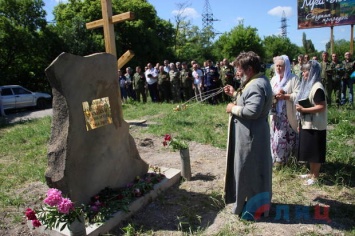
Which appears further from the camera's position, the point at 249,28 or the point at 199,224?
the point at 249,28

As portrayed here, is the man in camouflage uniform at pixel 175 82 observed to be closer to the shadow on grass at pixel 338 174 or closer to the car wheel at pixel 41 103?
the car wheel at pixel 41 103

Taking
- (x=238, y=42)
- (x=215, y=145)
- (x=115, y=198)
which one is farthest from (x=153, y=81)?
(x=238, y=42)

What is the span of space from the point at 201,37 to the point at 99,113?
141 feet

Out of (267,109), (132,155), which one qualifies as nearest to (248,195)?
(267,109)

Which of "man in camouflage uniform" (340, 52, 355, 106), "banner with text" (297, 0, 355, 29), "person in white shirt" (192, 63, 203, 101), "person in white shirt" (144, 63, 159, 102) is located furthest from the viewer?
"banner with text" (297, 0, 355, 29)

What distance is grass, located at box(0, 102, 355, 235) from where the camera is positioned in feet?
12.2

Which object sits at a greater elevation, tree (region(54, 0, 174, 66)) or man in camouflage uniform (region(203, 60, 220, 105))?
tree (region(54, 0, 174, 66))

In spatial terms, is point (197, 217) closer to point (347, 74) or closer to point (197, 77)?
point (347, 74)

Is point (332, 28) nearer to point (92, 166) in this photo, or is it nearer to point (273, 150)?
point (273, 150)

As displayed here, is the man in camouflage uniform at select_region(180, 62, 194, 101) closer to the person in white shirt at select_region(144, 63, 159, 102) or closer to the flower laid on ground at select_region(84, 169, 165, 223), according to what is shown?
the person in white shirt at select_region(144, 63, 159, 102)

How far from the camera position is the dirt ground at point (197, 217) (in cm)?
337

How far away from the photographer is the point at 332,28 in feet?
52.4

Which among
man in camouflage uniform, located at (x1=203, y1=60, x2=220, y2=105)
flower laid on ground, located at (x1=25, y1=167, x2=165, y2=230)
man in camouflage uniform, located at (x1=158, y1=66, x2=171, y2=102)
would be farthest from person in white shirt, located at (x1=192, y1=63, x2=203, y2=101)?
flower laid on ground, located at (x1=25, y1=167, x2=165, y2=230)

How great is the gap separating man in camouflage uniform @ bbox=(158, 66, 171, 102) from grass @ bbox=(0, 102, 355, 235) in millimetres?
3294
